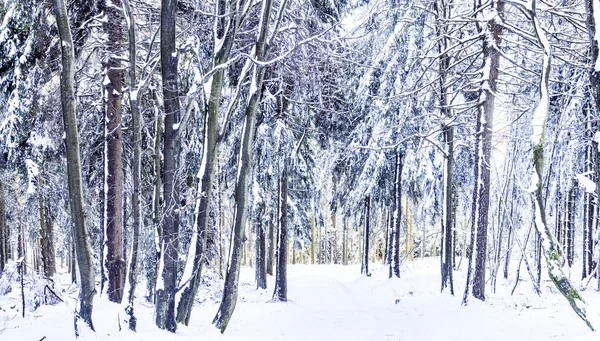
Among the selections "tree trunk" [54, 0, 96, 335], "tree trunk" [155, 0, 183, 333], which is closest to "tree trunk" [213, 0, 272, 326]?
"tree trunk" [155, 0, 183, 333]

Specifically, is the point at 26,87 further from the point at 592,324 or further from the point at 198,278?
the point at 592,324

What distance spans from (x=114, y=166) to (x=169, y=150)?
2.88 metres

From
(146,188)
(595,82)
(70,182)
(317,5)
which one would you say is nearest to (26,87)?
(146,188)

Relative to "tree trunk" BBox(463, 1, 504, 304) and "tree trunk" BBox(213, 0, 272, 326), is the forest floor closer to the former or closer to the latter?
"tree trunk" BBox(213, 0, 272, 326)

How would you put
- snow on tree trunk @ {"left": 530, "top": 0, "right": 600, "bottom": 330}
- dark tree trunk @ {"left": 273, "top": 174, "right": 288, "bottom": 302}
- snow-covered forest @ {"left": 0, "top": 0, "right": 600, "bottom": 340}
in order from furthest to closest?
1. dark tree trunk @ {"left": 273, "top": 174, "right": 288, "bottom": 302}
2. snow-covered forest @ {"left": 0, "top": 0, "right": 600, "bottom": 340}
3. snow on tree trunk @ {"left": 530, "top": 0, "right": 600, "bottom": 330}

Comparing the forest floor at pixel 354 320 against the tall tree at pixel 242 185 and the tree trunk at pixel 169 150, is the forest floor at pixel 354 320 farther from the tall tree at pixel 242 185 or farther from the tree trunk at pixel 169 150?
the tree trunk at pixel 169 150

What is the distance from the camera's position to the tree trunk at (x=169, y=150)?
209 inches

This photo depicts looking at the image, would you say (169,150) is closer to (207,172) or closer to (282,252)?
(207,172)

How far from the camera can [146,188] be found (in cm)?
1005

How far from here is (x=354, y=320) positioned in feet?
34.6

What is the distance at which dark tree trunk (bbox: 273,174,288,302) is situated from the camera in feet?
43.5

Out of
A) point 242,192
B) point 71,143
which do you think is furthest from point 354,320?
point 71,143

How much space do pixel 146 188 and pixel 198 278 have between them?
16.4ft

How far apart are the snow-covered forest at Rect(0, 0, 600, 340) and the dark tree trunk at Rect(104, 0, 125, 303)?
0.03 meters
